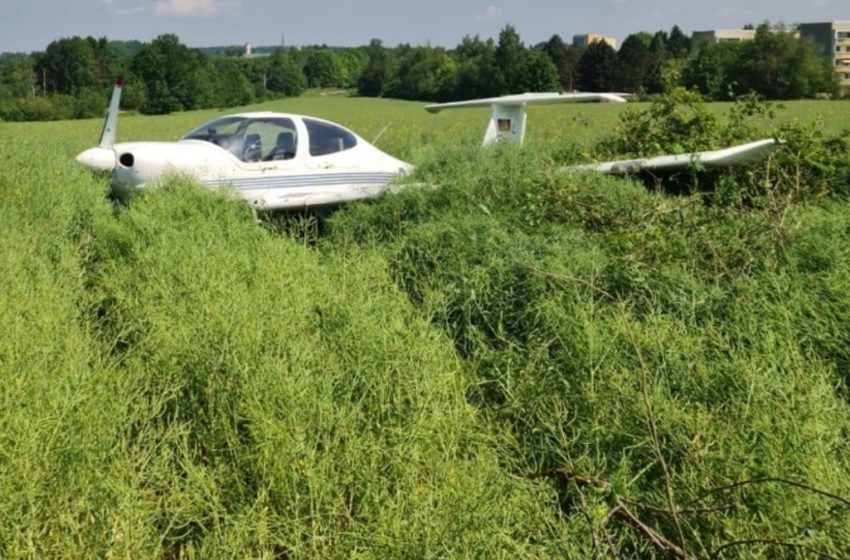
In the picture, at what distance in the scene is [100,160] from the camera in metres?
8.80

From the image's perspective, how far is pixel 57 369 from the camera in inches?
141

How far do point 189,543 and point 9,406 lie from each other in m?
1.02

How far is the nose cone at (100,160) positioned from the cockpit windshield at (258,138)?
3.25 ft

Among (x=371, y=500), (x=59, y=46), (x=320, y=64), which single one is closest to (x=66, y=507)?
(x=371, y=500)

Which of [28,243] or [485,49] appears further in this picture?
[485,49]

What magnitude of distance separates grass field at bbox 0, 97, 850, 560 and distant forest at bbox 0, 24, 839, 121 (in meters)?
32.1

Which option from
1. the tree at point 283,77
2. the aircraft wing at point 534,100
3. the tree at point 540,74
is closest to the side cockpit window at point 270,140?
the aircraft wing at point 534,100

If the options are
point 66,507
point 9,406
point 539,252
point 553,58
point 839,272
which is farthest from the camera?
point 553,58

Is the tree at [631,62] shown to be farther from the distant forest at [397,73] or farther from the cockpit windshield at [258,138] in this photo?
the cockpit windshield at [258,138]

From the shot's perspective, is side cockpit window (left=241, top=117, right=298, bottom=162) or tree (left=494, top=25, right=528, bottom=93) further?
tree (left=494, top=25, right=528, bottom=93)

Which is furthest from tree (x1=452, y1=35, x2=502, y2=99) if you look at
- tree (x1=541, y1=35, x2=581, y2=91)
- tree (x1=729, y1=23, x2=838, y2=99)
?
tree (x1=729, y1=23, x2=838, y2=99)

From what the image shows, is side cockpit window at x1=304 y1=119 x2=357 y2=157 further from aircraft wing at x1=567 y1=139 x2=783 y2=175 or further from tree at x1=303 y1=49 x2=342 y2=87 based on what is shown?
tree at x1=303 y1=49 x2=342 y2=87

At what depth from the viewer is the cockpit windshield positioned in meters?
8.97

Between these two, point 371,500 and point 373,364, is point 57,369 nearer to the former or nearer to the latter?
point 373,364
